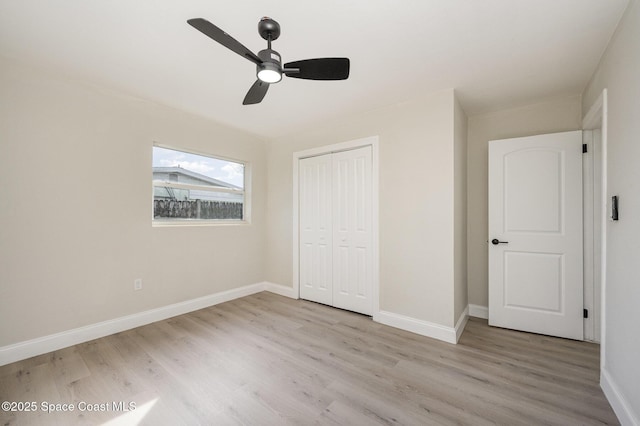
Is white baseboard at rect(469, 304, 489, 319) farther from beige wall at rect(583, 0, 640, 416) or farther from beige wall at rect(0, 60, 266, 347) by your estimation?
beige wall at rect(0, 60, 266, 347)

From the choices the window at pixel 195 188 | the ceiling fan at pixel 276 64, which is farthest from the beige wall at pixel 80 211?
the ceiling fan at pixel 276 64

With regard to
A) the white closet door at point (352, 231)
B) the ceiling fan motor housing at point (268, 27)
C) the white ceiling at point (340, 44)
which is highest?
the white ceiling at point (340, 44)

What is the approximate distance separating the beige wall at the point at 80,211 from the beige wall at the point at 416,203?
244cm

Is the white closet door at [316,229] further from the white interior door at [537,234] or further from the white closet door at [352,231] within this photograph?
the white interior door at [537,234]

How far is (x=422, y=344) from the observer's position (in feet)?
8.48

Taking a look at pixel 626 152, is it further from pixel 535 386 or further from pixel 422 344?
pixel 422 344

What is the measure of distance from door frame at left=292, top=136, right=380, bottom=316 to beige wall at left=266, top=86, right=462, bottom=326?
62 mm

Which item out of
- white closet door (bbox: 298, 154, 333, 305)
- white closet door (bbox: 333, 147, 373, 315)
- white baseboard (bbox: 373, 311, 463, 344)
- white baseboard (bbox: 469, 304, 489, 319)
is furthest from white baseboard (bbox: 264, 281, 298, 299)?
white baseboard (bbox: 469, 304, 489, 319)

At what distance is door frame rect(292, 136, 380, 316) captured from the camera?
125 inches

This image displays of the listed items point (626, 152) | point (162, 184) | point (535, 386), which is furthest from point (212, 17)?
point (535, 386)

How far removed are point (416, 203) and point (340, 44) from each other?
1.72 metres

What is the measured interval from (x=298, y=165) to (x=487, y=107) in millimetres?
2543

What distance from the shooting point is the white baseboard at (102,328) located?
2.27 meters

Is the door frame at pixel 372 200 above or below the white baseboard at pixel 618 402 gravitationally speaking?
above
